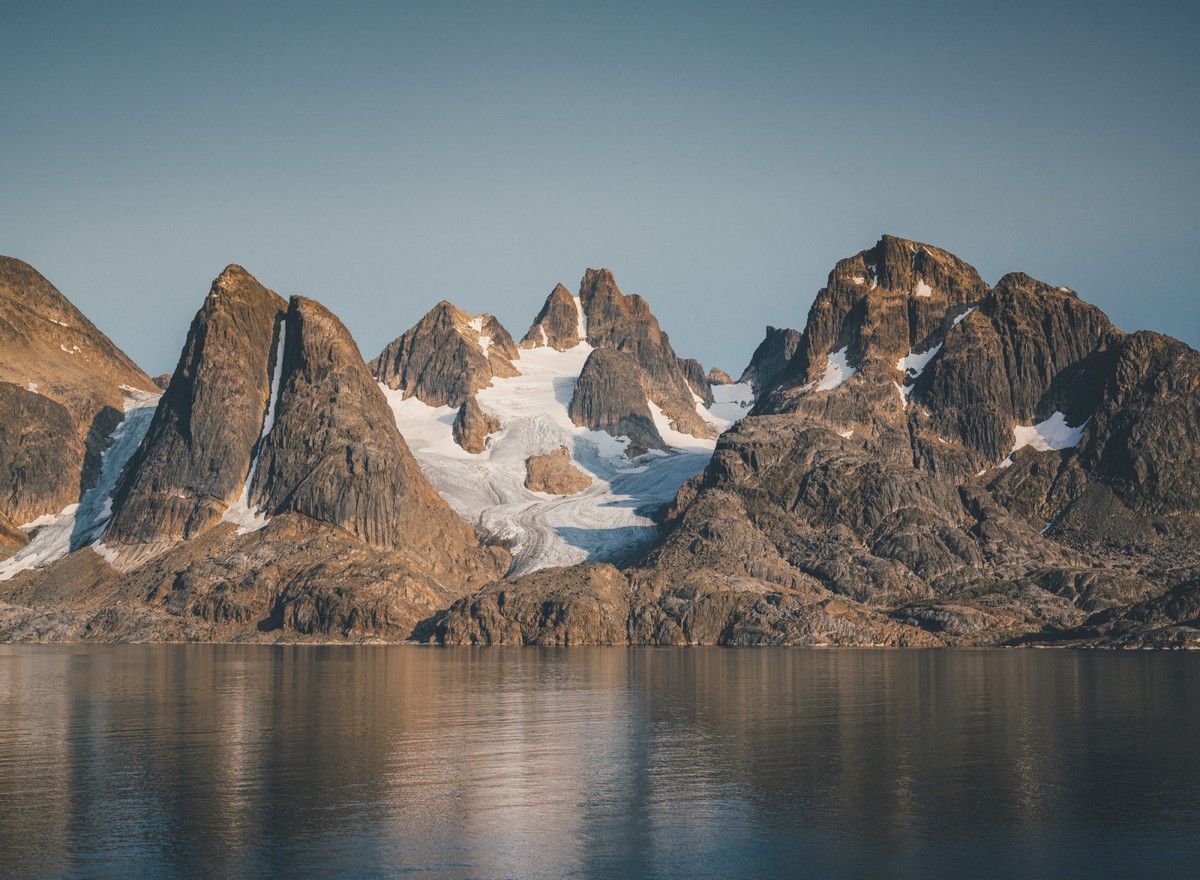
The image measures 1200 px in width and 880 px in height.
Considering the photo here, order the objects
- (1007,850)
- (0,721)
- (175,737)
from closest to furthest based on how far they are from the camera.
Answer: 1. (1007,850)
2. (175,737)
3. (0,721)

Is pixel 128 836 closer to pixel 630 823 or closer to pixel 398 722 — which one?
pixel 630 823

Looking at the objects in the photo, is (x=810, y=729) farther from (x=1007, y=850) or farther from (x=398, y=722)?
(x=1007, y=850)

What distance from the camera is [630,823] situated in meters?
54.3

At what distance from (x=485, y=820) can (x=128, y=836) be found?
14161mm

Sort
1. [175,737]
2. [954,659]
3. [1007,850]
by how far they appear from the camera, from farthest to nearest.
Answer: [954,659] < [175,737] < [1007,850]

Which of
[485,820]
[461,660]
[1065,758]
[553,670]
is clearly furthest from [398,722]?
[461,660]

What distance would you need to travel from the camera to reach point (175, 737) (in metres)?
80.0

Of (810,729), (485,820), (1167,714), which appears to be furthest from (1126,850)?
(1167,714)

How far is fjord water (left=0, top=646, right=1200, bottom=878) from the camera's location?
48.0 m

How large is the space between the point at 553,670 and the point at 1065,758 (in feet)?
282

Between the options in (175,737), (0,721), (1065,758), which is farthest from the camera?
(0,721)

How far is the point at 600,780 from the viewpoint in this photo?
65062mm

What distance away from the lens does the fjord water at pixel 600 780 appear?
1891 inches

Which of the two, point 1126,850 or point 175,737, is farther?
point 175,737
